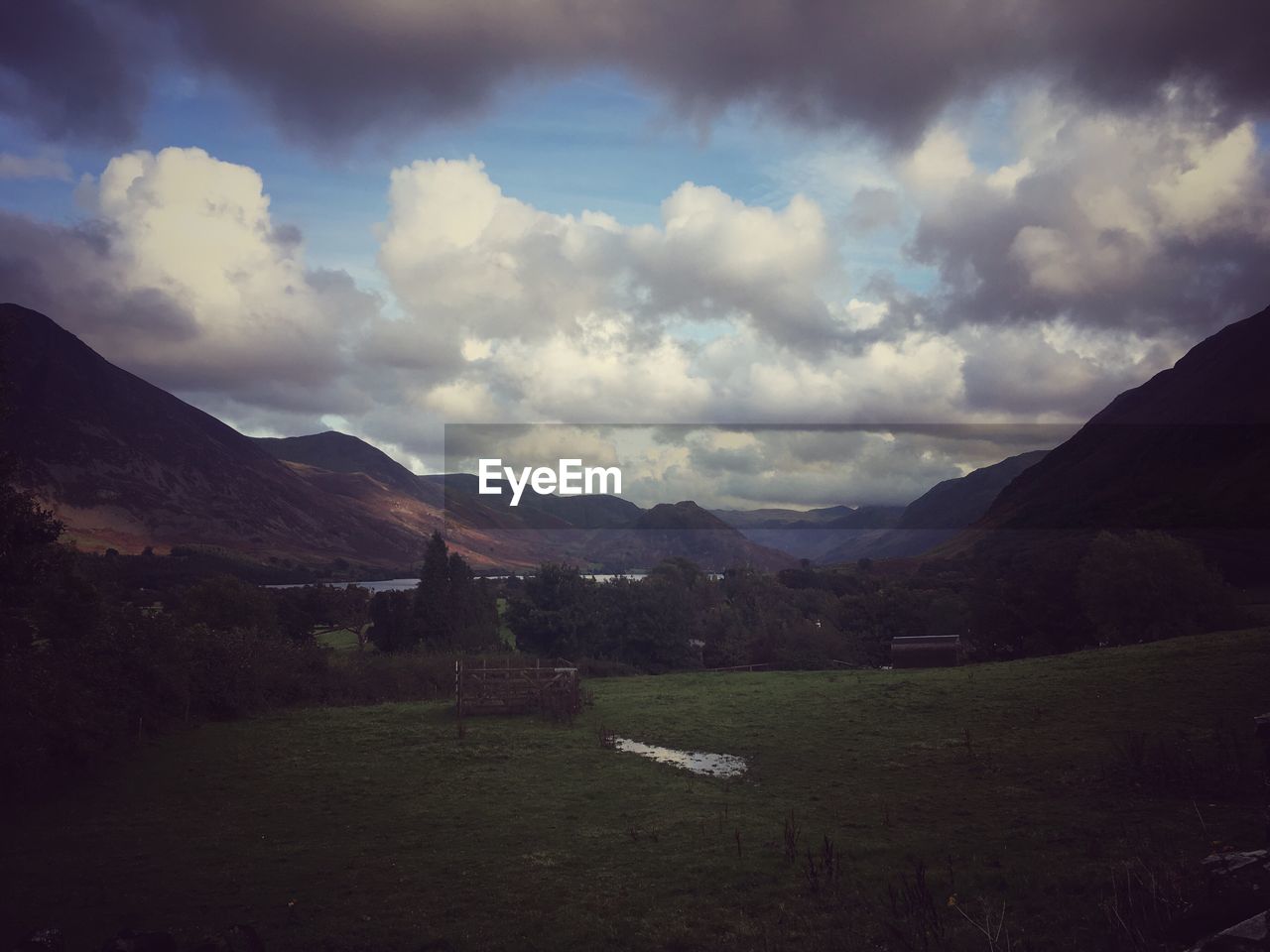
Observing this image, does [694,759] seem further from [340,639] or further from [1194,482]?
[1194,482]

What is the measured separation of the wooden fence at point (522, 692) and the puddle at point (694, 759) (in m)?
7.05

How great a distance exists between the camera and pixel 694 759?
94.5ft

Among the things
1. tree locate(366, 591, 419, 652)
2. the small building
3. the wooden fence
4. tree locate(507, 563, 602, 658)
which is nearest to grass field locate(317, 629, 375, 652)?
tree locate(366, 591, 419, 652)

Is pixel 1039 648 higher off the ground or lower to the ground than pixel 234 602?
lower

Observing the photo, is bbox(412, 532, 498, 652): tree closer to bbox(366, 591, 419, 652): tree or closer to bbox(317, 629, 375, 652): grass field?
bbox(366, 591, 419, 652): tree

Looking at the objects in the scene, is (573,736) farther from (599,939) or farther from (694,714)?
(599,939)

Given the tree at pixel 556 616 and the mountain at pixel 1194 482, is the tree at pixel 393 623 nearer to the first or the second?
the tree at pixel 556 616

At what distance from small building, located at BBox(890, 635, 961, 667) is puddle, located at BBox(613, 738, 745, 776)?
132 ft

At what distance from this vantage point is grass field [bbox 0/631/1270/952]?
512 inches

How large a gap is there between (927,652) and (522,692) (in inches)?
1594

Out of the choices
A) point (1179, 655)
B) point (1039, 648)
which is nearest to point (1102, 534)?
point (1039, 648)

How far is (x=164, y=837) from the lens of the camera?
19.5 metres

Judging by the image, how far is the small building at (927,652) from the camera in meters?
64.5

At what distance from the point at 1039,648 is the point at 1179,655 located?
2860 cm
